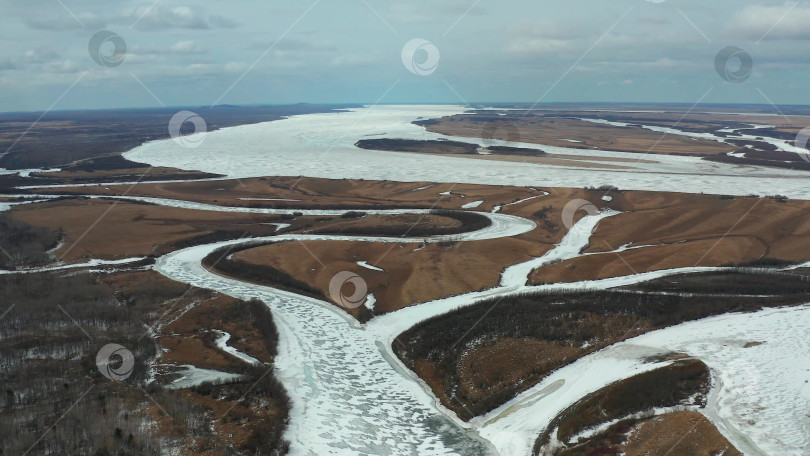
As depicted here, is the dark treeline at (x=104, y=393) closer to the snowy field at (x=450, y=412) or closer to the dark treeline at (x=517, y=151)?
the snowy field at (x=450, y=412)

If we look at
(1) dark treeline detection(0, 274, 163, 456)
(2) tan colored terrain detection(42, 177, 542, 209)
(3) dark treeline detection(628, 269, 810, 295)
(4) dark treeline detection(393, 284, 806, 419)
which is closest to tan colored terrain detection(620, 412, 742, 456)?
(4) dark treeline detection(393, 284, 806, 419)

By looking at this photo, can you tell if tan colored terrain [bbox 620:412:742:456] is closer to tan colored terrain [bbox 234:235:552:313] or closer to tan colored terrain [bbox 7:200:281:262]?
tan colored terrain [bbox 234:235:552:313]

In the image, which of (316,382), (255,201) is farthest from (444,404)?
(255,201)

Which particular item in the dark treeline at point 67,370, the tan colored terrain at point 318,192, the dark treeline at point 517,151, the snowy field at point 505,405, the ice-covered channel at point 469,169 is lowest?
the dark treeline at point 67,370

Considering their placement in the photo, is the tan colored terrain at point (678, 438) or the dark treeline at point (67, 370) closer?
the tan colored terrain at point (678, 438)

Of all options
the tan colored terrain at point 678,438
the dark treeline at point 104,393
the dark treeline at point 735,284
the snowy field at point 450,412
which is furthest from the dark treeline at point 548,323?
the dark treeline at point 104,393

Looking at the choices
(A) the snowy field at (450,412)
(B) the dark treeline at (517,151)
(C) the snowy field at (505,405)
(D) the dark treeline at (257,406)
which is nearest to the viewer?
(D) the dark treeline at (257,406)
